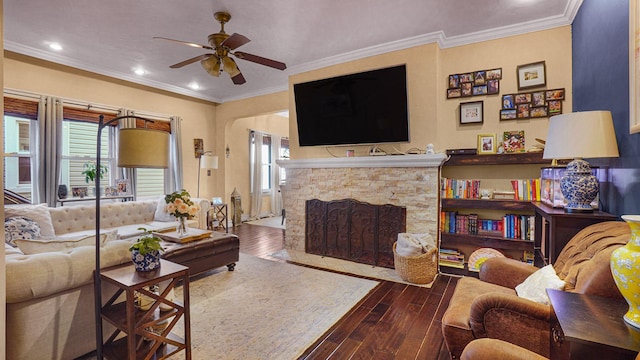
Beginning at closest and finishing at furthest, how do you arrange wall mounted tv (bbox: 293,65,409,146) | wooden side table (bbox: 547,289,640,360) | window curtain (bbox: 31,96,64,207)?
1. wooden side table (bbox: 547,289,640,360)
2. wall mounted tv (bbox: 293,65,409,146)
3. window curtain (bbox: 31,96,64,207)

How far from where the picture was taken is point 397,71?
12.4 feet

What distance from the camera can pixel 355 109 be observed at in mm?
4090

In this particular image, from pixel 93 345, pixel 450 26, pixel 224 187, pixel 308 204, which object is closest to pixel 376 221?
pixel 308 204

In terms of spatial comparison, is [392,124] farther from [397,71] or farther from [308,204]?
[308,204]

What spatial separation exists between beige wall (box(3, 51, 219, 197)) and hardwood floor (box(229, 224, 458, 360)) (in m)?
4.87

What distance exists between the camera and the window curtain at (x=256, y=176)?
24.8ft

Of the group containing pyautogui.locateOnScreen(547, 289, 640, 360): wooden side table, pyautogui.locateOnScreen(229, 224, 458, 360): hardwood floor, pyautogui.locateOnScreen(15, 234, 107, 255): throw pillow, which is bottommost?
pyautogui.locateOnScreen(229, 224, 458, 360): hardwood floor

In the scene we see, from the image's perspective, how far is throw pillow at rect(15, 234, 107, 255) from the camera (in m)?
1.88

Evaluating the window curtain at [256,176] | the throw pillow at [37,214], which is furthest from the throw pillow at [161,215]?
the window curtain at [256,176]

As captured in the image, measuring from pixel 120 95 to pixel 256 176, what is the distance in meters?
3.35

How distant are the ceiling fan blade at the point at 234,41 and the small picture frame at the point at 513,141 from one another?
3023 millimetres

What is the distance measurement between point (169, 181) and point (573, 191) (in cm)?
610

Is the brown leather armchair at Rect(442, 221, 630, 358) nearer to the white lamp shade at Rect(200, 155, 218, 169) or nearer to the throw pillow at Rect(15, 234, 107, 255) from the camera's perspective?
the throw pillow at Rect(15, 234, 107, 255)

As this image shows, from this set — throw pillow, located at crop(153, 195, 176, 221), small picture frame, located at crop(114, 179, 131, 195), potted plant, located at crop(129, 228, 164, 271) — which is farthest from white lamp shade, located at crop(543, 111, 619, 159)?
small picture frame, located at crop(114, 179, 131, 195)
